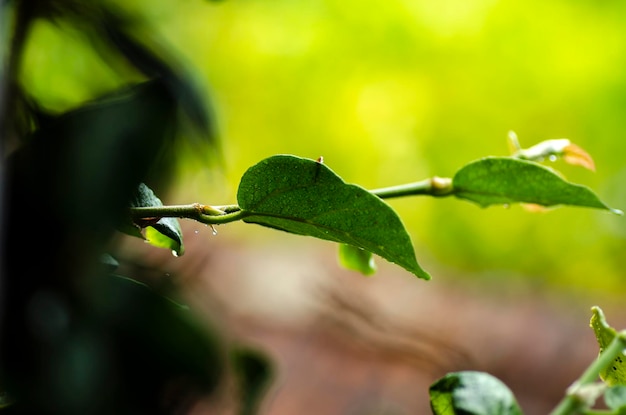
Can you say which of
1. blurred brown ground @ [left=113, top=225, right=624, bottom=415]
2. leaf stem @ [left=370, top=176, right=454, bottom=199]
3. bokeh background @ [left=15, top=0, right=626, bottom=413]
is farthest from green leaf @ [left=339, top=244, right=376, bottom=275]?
bokeh background @ [left=15, top=0, right=626, bottom=413]

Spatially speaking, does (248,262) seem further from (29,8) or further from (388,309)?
(29,8)

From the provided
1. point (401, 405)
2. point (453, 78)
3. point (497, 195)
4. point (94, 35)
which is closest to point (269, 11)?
point (453, 78)

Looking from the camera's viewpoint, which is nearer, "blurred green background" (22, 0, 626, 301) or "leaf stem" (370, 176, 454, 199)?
"leaf stem" (370, 176, 454, 199)

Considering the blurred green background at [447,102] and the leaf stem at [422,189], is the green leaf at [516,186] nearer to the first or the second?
the leaf stem at [422,189]

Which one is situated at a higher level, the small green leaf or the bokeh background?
the bokeh background

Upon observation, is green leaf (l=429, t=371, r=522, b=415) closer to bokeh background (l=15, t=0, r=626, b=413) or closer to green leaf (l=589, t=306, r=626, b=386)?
green leaf (l=589, t=306, r=626, b=386)

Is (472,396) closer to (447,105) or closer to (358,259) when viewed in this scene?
(358,259)

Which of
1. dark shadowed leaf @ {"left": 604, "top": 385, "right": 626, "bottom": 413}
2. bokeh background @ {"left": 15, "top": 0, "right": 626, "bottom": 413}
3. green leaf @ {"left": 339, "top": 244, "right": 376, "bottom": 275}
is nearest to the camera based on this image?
dark shadowed leaf @ {"left": 604, "top": 385, "right": 626, "bottom": 413}
